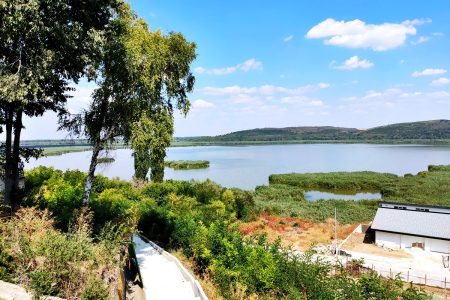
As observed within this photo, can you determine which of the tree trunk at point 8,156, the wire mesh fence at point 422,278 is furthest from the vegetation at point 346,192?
the tree trunk at point 8,156

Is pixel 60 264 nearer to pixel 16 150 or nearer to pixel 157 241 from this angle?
pixel 16 150

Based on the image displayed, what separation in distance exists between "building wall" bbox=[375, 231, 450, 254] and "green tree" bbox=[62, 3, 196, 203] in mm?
23621

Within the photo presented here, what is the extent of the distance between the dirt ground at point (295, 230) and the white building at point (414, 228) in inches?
143

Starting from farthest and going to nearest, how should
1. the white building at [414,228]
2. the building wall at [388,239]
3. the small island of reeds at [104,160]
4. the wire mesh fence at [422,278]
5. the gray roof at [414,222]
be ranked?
the building wall at [388,239] < the gray roof at [414,222] < the white building at [414,228] < the wire mesh fence at [422,278] < the small island of reeds at [104,160]

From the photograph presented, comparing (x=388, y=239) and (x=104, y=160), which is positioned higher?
(x=104, y=160)

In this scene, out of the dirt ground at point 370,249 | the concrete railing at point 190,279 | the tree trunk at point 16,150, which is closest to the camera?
the concrete railing at point 190,279

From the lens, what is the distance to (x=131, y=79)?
36.7 ft

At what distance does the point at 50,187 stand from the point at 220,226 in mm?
15199

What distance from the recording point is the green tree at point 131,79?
35.5 ft

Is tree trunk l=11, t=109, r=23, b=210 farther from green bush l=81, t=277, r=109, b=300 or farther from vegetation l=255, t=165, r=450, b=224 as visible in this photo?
vegetation l=255, t=165, r=450, b=224

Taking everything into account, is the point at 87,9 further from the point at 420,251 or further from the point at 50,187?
the point at 420,251

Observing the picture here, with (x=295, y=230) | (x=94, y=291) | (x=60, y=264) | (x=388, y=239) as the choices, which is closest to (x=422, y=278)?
(x=388, y=239)

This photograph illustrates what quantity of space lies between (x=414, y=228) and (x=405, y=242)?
138 cm

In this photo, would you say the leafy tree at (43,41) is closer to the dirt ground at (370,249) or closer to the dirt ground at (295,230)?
the dirt ground at (295,230)
